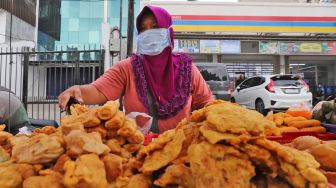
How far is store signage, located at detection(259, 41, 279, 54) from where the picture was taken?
14.9 m

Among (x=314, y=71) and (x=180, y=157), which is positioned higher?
(x=314, y=71)

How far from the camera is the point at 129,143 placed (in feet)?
4.27

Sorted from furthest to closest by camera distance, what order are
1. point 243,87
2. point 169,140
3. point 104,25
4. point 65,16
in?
point 65,16 < point 243,87 < point 104,25 < point 169,140

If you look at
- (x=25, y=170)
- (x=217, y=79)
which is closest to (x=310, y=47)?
(x=217, y=79)

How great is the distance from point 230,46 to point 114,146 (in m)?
14.1

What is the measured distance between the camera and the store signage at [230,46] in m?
14.7

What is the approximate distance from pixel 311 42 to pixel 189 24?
5943 mm

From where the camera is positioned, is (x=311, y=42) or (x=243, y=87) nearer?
(x=243, y=87)

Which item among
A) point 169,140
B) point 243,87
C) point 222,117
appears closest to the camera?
point 222,117

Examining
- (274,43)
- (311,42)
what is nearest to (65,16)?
(274,43)

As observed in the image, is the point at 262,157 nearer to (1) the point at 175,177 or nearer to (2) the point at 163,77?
(1) the point at 175,177

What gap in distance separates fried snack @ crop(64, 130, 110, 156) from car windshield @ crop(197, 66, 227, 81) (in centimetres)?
953

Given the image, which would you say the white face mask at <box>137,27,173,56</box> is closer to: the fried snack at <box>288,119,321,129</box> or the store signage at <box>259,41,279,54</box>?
→ the fried snack at <box>288,119,321,129</box>

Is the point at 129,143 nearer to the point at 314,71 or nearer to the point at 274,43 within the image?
the point at 274,43
